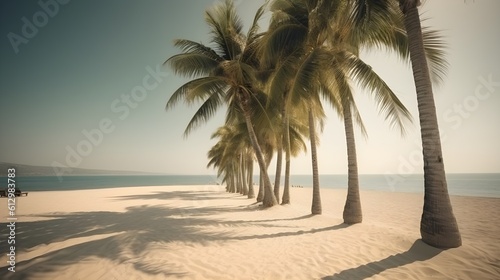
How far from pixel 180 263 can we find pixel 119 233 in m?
3.87

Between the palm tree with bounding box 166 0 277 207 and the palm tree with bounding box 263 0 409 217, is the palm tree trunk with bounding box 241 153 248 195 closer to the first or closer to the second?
the palm tree with bounding box 166 0 277 207

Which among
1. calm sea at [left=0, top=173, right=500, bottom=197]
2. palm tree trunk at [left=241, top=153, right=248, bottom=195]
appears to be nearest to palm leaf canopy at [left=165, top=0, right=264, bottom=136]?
Result: palm tree trunk at [left=241, top=153, right=248, bottom=195]

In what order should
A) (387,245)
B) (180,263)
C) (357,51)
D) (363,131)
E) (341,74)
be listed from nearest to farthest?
(180,263), (387,245), (341,74), (357,51), (363,131)

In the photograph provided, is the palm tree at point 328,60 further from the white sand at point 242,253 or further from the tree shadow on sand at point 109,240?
the tree shadow on sand at point 109,240

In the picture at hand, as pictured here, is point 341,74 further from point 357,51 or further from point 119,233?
point 119,233

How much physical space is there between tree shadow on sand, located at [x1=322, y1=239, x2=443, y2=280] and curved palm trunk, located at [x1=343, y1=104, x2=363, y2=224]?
109 inches

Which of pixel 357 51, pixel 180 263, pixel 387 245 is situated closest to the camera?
pixel 180 263

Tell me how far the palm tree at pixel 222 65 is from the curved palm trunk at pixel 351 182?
17.7 ft

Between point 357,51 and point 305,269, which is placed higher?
point 357,51

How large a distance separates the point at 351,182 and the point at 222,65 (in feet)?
26.5

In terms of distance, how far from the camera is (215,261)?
4.95m

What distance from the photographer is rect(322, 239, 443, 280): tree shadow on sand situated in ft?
13.8

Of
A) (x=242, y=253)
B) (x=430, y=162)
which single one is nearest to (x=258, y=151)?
(x=242, y=253)

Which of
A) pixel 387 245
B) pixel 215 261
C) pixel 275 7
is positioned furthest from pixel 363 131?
pixel 215 261
